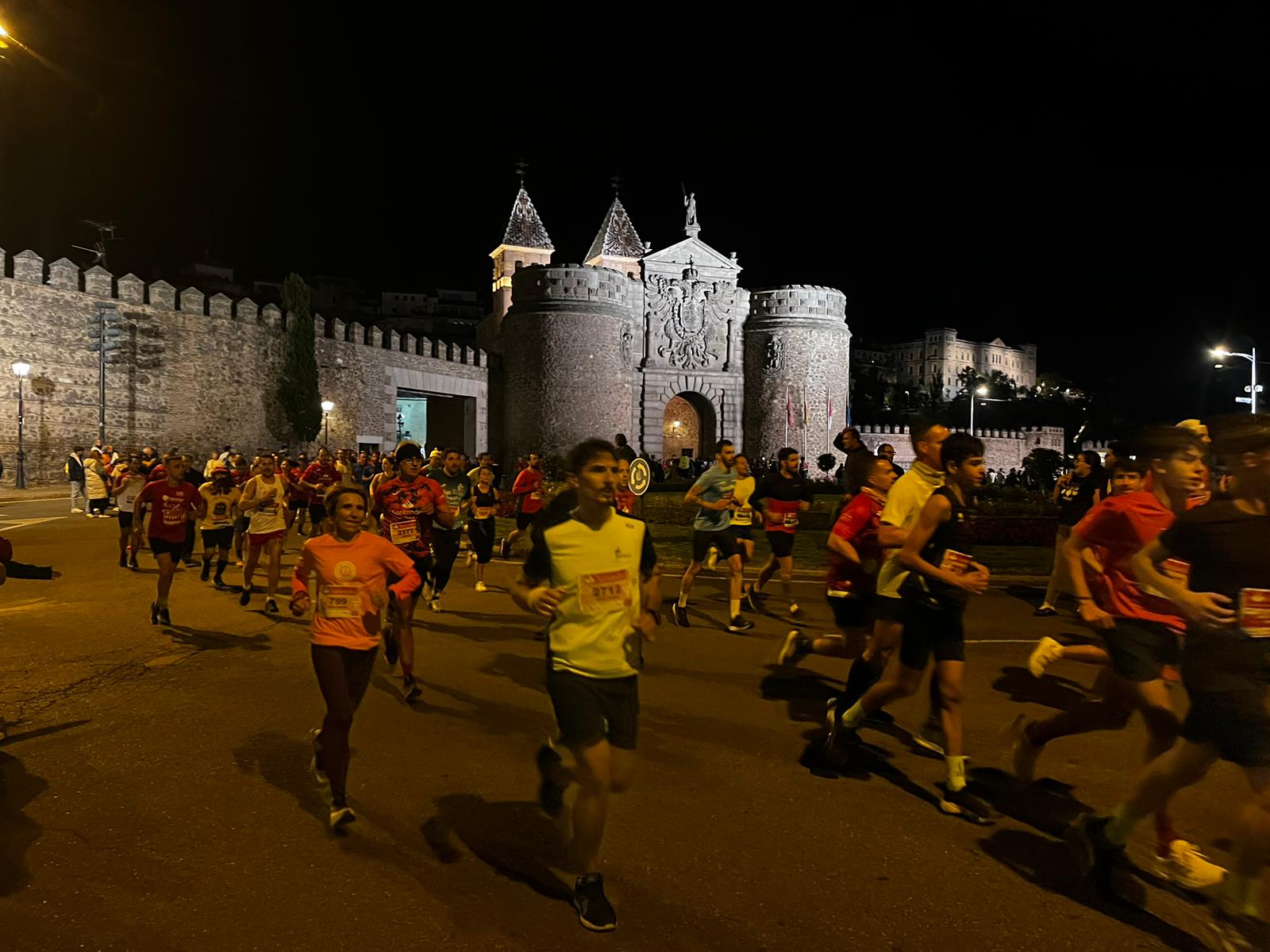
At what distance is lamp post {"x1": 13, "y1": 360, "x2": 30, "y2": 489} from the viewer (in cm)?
2500

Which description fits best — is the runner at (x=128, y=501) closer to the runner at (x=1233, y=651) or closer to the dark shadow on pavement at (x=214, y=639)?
the dark shadow on pavement at (x=214, y=639)

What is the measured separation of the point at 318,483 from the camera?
13625 millimetres

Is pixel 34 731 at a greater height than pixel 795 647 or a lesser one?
lesser

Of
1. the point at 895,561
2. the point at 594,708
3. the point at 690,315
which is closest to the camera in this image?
the point at 594,708

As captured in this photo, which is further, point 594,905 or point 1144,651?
point 1144,651

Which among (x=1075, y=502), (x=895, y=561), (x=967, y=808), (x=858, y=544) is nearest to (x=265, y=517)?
(x=858, y=544)

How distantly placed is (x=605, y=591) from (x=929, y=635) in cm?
195

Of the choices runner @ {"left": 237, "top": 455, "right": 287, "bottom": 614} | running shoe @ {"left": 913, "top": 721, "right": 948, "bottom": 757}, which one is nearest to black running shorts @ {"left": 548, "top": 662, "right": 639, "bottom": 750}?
running shoe @ {"left": 913, "top": 721, "right": 948, "bottom": 757}

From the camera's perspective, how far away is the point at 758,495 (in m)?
9.13

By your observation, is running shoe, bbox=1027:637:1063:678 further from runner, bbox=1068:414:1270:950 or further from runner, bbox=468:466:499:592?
runner, bbox=468:466:499:592

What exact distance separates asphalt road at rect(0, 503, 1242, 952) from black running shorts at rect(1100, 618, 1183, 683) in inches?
32.6

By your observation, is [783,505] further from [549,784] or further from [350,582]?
[549,784]

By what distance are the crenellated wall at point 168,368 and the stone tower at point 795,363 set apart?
13.9 meters

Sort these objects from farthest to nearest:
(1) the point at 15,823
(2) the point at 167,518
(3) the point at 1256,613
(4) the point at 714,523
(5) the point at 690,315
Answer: (5) the point at 690,315
(4) the point at 714,523
(2) the point at 167,518
(1) the point at 15,823
(3) the point at 1256,613
